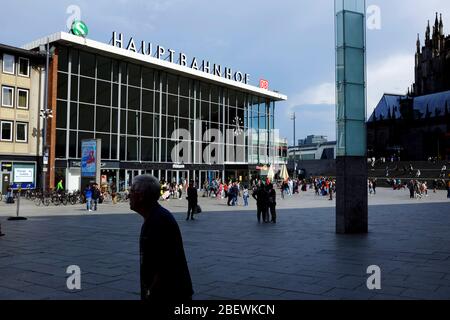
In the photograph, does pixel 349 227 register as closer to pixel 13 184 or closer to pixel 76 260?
pixel 76 260

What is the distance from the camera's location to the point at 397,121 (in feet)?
332

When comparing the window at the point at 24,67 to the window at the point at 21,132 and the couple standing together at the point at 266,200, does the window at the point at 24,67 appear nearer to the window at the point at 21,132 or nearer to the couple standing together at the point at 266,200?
the window at the point at 21,132

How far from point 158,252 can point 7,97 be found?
40606 millimetres

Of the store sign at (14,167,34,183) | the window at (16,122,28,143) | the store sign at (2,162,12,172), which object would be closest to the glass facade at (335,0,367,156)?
the store sign at (14,167,34,183)

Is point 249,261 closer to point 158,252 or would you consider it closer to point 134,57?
point 158,252

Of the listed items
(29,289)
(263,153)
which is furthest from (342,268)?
(263,153)

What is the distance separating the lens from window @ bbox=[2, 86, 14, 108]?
3838 cm

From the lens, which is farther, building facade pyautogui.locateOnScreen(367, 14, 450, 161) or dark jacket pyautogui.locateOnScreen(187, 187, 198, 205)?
building facade pyautogui.locateOnScreen(367, 14, 450, 161)

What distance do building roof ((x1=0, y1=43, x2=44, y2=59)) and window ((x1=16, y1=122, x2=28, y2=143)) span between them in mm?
6446

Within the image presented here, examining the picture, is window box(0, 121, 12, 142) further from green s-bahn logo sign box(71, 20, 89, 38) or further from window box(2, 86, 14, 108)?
green s-bahn logo sign box(71, 20, 89, 38)

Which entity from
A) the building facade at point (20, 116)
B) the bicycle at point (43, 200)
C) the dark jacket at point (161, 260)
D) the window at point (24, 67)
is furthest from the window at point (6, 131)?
the dark jacket at point (161, 260)

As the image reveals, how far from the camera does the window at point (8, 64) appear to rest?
127 ft

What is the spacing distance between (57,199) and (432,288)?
2824 centimetres

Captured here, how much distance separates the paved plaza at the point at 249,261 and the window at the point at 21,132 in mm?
25191
